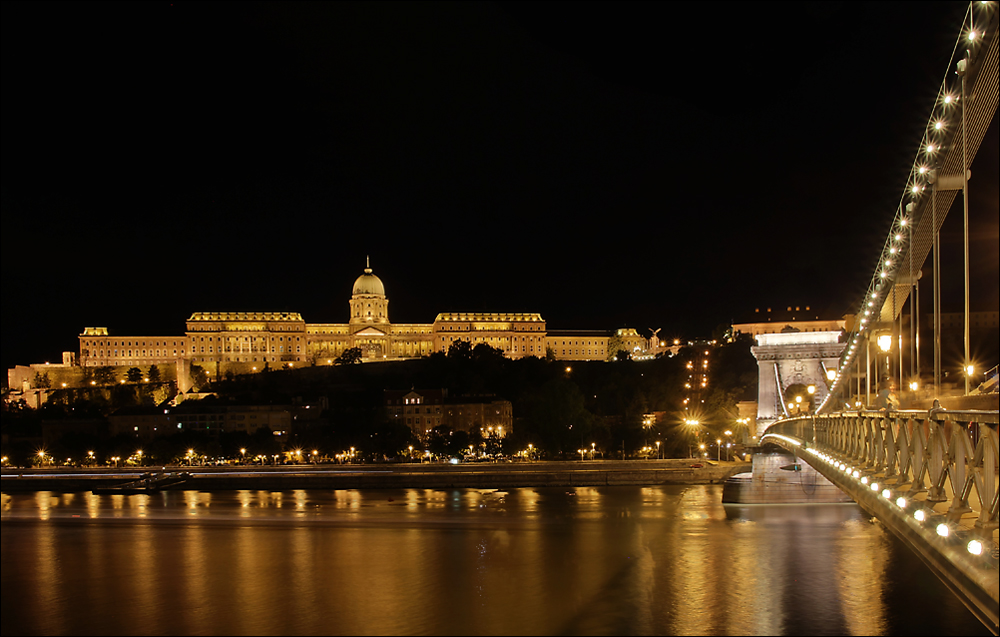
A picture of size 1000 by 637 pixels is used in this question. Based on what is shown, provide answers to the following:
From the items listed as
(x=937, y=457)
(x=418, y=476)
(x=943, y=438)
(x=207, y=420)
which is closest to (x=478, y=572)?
(x=937, y=457)

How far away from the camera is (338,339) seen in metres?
80.2

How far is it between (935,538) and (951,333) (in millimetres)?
46638

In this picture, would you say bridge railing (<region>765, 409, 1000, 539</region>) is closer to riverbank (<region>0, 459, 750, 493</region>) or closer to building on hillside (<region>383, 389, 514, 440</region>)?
riverbank (<region>0, 459, 750, 493</region>)

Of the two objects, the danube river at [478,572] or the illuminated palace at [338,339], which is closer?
the danube river at [478,572]

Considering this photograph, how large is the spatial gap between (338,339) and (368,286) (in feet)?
19.5

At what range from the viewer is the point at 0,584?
16.9 meters

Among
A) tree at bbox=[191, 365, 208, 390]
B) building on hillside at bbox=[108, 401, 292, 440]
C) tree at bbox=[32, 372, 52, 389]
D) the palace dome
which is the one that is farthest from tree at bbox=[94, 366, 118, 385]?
building on hillside at bbox=[108, 401, 292, 440]

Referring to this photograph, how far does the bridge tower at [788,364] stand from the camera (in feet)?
86.3

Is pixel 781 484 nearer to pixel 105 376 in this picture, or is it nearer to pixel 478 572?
pixel 478 572

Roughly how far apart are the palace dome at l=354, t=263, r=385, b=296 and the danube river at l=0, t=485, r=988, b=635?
5678cm

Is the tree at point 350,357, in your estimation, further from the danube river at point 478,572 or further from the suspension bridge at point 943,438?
the suspension bridge at point 943,438

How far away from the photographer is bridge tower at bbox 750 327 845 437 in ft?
86.3

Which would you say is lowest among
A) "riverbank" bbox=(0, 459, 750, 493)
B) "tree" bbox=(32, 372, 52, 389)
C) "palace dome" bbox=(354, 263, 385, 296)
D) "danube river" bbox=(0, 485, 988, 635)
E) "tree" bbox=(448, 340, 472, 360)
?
"riverbank" bbox=(0, 459, 750, 493)

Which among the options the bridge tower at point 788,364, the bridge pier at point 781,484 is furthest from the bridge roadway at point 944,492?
the bridge tower at point 788,364
